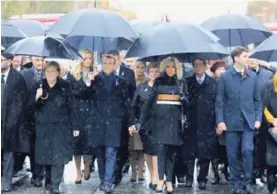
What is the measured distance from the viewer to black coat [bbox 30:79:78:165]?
8.23 meters

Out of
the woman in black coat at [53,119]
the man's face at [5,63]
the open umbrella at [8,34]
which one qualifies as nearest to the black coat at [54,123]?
the woman in black coat at [53,119]

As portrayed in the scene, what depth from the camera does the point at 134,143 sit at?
9461mm

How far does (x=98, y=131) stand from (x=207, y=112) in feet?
4.76

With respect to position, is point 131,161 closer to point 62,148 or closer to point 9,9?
point 62,148

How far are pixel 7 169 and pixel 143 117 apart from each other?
187 centimetres

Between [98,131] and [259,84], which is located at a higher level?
[259,84]

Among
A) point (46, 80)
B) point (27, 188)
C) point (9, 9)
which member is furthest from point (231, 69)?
point (9, 9)

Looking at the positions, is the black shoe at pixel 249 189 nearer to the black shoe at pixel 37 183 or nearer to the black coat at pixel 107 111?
the black coat at pixel 107 111

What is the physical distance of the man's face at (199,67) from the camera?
901 centimetres

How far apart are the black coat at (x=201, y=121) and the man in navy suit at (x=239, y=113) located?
33 cm

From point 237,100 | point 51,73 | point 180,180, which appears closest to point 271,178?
point 237,100

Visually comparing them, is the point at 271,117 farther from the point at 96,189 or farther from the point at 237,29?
the point at 237,29

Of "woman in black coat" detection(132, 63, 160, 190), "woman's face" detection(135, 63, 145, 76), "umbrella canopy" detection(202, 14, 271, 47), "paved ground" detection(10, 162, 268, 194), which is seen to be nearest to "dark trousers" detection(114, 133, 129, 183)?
"paved ground" detection(10, 162, 268, 194)

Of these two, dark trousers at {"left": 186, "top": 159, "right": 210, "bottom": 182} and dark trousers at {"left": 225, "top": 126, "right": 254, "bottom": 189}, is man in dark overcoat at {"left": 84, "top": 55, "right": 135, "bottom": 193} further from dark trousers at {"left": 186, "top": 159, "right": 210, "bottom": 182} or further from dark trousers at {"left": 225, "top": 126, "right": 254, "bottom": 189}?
dark trousers at {"left": 225, "top": 126, "right": 254, "bottom": 189}
